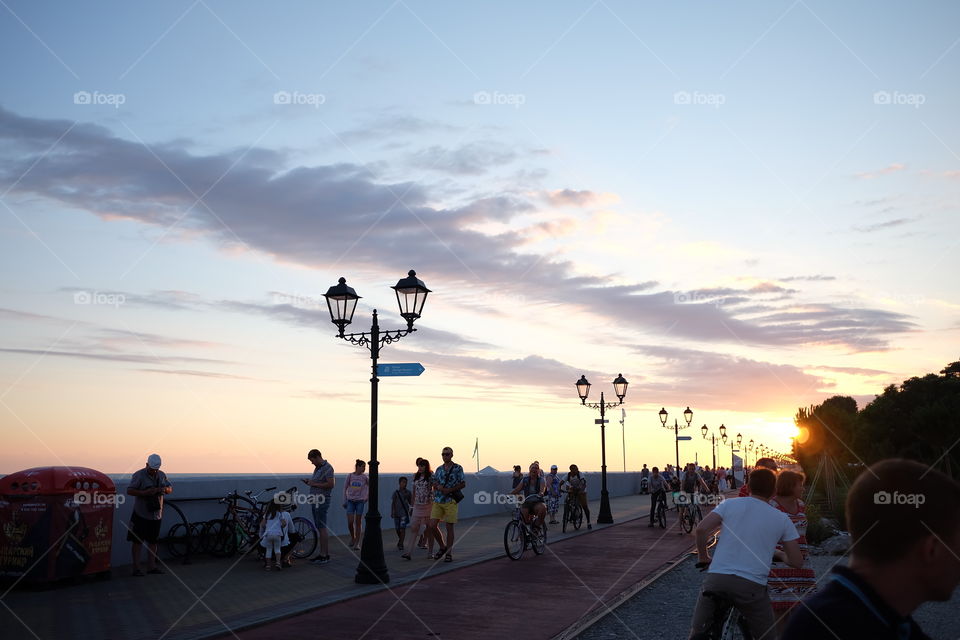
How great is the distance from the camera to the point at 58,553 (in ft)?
39.0

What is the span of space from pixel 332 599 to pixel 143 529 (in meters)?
4.06

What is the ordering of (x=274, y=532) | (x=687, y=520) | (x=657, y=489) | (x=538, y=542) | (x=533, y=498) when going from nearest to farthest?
(x=274, y=532) < (x=533, y=498) < (x=538, y=542) < (x=687, y=520) < (x=657, y=489)

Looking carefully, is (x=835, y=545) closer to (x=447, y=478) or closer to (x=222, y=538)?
(x=447, y=478)

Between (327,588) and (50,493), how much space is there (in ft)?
14.1

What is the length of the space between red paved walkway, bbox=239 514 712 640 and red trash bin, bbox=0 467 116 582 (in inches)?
168

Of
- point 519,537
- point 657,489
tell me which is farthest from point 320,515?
point 657,489

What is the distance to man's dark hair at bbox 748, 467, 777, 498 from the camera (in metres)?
5.74

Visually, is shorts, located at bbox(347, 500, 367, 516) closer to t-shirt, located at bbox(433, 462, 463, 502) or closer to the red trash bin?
t-shirt, located at bbox(433, 462, 463, 502)

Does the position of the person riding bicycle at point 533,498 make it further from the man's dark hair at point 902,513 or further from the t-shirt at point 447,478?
the man's dark hair at point 902,513

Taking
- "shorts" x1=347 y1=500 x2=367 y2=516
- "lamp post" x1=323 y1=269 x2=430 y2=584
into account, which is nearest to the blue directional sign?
"lamp post" x1=323 y1=269 x2=430 y2=584

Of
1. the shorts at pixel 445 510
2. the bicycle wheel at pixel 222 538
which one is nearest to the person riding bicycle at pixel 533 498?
the shorts at pixel 445 510

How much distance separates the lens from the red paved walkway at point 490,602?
9125mm

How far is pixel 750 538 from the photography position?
5512 mm

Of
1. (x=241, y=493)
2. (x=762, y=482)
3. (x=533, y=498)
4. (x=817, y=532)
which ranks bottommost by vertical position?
(x=817, y=532)
